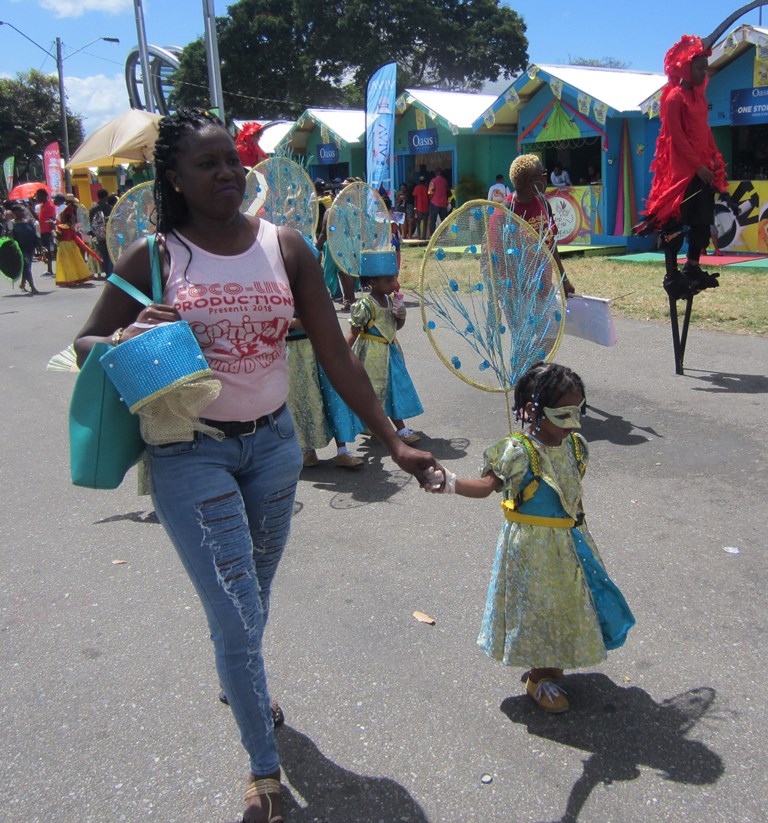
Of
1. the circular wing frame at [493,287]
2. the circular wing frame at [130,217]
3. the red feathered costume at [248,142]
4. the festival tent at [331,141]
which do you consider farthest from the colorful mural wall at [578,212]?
the circular wing frame at [493,287]

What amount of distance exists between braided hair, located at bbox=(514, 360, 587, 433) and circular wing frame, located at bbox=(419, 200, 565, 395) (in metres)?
0.55

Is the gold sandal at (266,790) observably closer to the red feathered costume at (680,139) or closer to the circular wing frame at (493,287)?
the circular wing frame at (493,287)

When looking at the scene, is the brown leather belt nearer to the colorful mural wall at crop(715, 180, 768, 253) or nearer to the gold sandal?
the gold sandal

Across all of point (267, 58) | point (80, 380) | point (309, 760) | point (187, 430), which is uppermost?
point (267, 58)

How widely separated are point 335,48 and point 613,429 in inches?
1706

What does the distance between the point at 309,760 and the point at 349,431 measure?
2.97 meters

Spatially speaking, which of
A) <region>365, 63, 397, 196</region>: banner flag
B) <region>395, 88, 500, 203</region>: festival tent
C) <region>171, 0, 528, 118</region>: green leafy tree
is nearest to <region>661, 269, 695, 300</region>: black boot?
<region>365, 63, 397, 196</region>: banner flag

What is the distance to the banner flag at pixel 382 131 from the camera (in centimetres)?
1484

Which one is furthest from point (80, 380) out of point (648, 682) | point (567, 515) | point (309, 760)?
point (648, 682)

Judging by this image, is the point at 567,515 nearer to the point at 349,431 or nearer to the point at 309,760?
the point at 309,760

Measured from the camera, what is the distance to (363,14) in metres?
43.5

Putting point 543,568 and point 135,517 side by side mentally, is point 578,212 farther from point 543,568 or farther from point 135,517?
point 543,568

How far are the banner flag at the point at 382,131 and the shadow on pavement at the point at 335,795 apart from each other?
13318 mm

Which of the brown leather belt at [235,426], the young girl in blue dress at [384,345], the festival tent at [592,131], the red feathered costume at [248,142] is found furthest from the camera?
the festival tent at [592,131]
